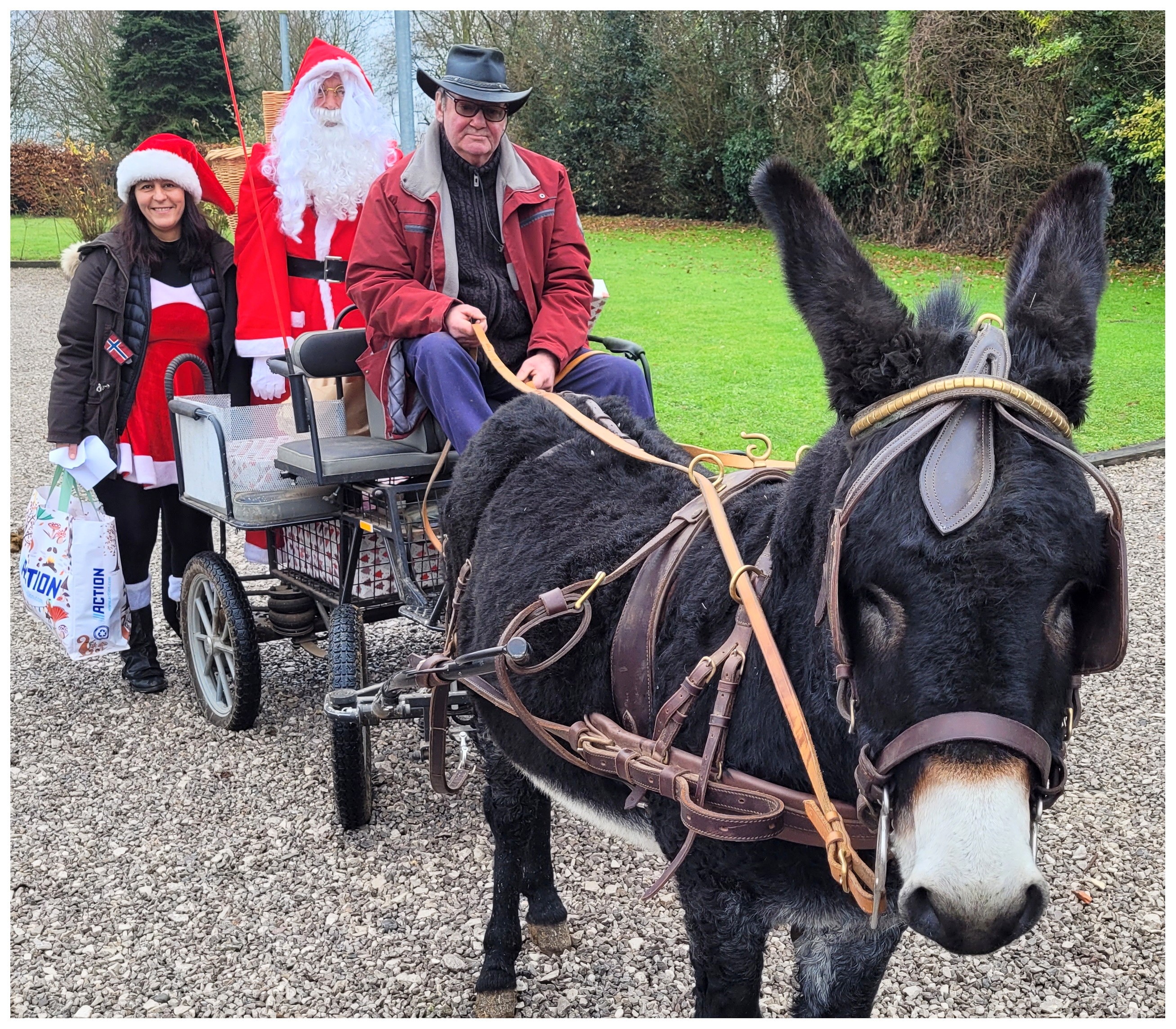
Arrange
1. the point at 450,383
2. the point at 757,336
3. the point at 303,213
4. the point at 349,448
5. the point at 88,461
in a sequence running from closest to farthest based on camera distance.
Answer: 1. the point at 450,383
2. the point at 349,448
3. the point at 88,461
4. the point at 303,213
5. the point at 757,336

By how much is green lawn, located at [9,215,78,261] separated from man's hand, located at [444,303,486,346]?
20.3 meters

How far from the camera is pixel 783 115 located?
73.9 ft

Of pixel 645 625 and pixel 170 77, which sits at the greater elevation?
pixel 170 77

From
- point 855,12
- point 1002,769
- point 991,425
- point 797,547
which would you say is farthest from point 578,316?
point 855,12

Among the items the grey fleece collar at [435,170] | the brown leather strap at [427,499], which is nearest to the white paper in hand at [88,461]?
the brown leather strap at [427,499]

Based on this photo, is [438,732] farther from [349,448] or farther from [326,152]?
[326,152]

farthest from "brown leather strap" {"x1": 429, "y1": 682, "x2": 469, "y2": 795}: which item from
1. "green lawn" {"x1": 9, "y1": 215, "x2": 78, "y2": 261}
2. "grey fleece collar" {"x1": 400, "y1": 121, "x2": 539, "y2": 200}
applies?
"green lawn" {"x1": 9, "y1": 215, "x2": 78, "y2": 261}

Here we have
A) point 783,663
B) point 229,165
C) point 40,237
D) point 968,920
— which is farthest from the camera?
point 40,237

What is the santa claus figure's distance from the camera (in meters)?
5.12

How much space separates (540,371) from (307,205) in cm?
258

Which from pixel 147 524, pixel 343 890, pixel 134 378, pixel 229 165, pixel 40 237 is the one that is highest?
pixel 40 237

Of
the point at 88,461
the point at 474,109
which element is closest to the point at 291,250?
the point at 88,461

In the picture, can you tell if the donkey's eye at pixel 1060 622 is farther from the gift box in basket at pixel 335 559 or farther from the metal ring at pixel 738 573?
the gift box in basket at pixel 335 559

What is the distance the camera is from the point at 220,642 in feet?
15.3
